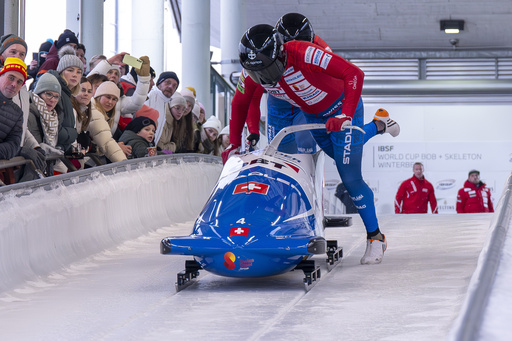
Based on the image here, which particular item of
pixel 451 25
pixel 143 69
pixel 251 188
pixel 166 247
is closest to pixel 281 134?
pixel 251 188

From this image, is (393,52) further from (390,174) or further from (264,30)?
(264,30)

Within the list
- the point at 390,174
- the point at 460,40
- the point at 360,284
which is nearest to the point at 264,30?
the point at 360,284

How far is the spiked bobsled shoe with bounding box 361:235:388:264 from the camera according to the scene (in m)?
4.24

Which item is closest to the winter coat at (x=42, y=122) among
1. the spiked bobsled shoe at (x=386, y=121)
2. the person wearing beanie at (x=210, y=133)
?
the spiked bobsled shoe at (x=386, y=121)

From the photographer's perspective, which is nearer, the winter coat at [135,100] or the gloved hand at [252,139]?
the gloved hand at [252,139]

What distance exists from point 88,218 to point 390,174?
1044 cm

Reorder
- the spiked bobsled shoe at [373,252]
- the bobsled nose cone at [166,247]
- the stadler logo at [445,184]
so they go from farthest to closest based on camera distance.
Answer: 1. the stadler logo at [445,184]
2. the spiked bobsled shoe at [373,252]
3. the bobsled nose cone at [166,247]

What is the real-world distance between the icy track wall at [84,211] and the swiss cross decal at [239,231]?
110 cm

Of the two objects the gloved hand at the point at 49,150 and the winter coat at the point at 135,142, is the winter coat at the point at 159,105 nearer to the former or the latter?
→ the winter coat at the point at 135,142

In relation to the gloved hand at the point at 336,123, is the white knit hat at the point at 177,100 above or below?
above

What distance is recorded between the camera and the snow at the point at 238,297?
8.68 ft

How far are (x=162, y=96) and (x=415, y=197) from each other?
5.35 meters

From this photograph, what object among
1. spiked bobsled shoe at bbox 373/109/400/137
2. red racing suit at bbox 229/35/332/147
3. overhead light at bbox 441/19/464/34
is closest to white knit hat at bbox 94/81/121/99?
red racing suit at bbox 229/35/332/147

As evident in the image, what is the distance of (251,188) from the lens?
3.66 m
